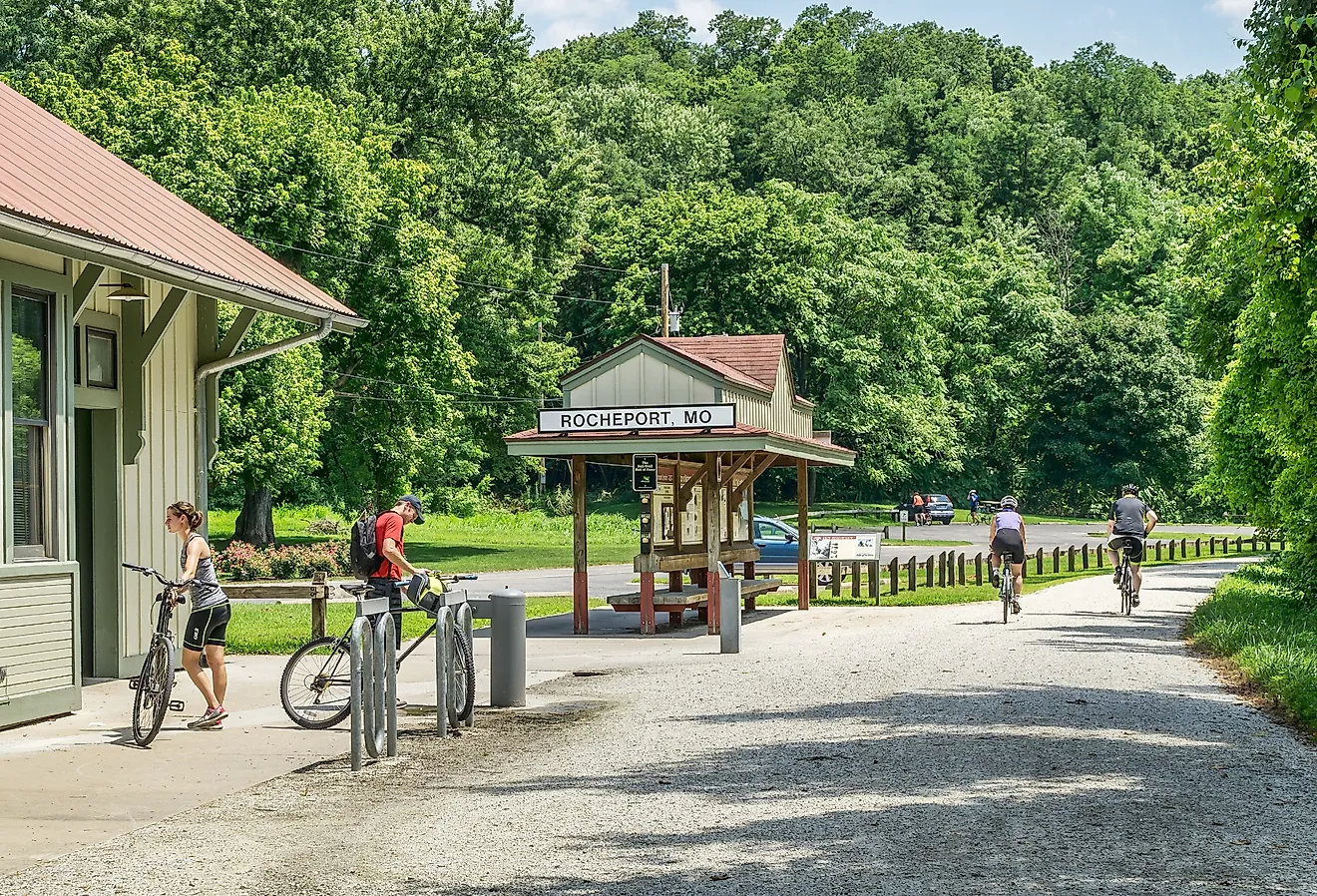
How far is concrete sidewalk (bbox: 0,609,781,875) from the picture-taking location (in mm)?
8633

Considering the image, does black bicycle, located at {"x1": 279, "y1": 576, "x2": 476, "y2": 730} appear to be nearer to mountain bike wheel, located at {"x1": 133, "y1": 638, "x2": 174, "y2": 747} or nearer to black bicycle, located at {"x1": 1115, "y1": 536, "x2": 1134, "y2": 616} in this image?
mountain bike wheel, located at {"x1": 133, "y1": 638, "x2": 174, "y2": 747}

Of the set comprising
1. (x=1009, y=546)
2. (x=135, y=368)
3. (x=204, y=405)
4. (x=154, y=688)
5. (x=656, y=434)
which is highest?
(x=135, y=368)

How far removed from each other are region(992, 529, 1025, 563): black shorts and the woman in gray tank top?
46.1ft

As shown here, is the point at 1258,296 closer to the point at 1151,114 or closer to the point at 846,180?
the point at 846,180

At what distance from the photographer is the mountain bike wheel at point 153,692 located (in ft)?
37.6

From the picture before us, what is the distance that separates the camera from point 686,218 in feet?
227

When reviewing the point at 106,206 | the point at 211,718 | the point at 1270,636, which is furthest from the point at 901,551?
the point at 211,718

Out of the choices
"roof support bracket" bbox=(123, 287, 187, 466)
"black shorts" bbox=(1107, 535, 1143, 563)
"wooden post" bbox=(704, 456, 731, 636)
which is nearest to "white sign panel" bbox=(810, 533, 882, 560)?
"black shorts" bbox=(1107, 535, 1143, 563)

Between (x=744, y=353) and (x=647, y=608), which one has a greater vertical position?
(x=744, y=353)

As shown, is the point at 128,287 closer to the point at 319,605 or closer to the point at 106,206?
the point at 106,206

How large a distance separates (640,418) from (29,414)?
10.8 m

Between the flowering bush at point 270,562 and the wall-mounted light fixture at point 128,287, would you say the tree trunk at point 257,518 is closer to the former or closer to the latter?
the flowering bush at point 270,562

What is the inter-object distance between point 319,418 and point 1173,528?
45594 millimetres

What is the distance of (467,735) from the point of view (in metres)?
12.2
